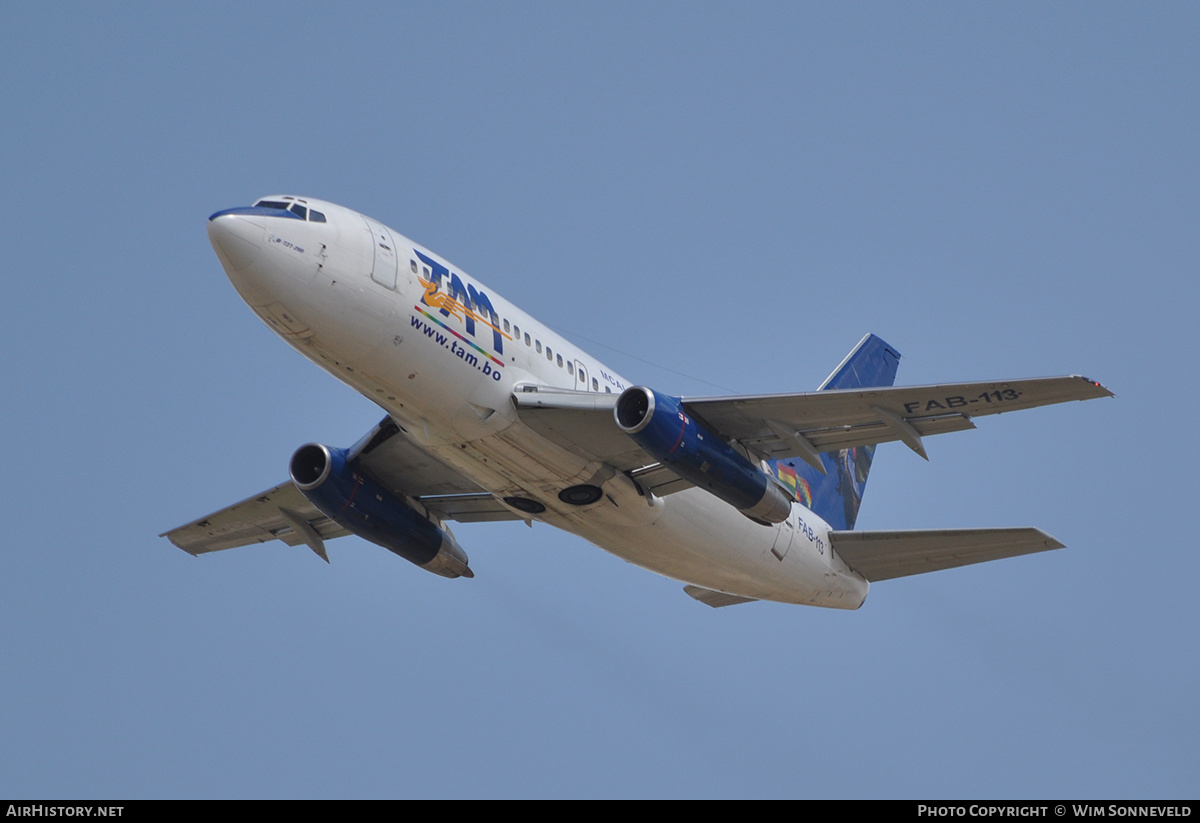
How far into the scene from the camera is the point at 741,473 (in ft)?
96.3

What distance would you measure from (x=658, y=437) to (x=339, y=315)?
7.01 meters

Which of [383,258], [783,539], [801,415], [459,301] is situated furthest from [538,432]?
[783,539]

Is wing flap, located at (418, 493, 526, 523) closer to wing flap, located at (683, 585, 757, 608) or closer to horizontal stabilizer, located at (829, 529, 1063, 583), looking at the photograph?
wing flap, located at (683, 585, 757, 608)

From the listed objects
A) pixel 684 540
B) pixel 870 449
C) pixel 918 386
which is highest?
pixel 870 449

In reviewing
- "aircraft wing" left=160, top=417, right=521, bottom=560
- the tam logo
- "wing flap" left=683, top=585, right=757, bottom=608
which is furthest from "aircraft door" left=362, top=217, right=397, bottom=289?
"wing flap" left=683, top=585, right=757, bottom=608

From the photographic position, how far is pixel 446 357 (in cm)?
2820

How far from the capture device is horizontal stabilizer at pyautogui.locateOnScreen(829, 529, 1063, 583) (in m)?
32.9

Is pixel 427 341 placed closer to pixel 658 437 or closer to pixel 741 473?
pixel 658 437

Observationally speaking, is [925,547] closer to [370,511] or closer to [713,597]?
[713,597]

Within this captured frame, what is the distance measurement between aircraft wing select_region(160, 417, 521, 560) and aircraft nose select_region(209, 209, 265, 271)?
23.4 ft

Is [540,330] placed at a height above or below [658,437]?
above

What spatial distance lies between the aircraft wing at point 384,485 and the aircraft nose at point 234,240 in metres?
7.12

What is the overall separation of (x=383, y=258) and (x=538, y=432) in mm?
5022

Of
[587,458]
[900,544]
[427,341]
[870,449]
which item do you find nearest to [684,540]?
[587,458]
